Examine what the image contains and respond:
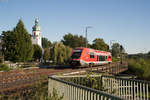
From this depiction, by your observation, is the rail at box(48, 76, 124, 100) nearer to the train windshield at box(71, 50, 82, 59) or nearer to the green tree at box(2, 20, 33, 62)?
the train windshield at box(71, 50, 82, 59)

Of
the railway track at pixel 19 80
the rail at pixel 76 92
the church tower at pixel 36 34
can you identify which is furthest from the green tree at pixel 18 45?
the church tower at pixel 36 34

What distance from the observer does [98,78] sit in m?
7.22

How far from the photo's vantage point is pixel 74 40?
78125 mm

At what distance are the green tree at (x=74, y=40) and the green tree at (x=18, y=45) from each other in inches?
1657

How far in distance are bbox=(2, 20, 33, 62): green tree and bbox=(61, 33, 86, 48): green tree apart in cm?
4209

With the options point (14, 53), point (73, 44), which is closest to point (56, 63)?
point (14, 53)

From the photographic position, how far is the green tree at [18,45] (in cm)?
2926

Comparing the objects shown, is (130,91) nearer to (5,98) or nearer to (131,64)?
(5,98)

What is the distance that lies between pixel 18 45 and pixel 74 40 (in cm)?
4911

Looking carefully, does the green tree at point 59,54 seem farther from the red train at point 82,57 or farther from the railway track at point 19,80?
the railway track at point 19,80

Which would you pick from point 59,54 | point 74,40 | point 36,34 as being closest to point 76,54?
point 59,54

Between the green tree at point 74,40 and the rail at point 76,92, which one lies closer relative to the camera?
the rail at point 76,92

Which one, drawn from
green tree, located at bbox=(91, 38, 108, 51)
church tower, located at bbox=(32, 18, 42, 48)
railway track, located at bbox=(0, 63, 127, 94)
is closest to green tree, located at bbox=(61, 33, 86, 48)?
green tree, located at bbox=(91, 38, 108, 51)

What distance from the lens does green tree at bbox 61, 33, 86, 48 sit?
2974 inches
